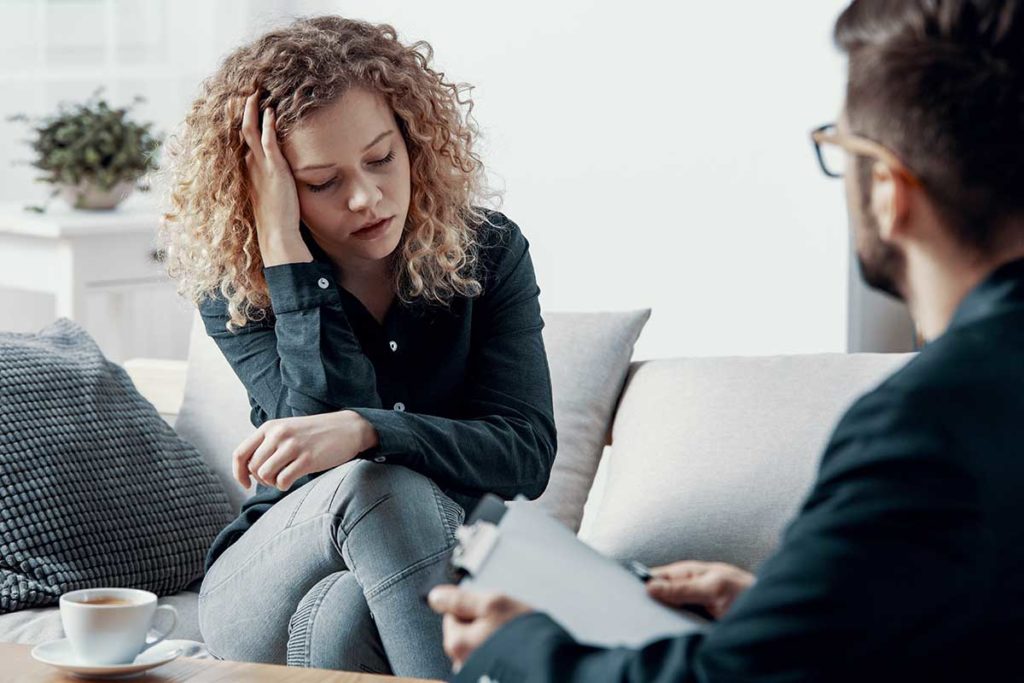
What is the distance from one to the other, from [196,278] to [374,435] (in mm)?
433

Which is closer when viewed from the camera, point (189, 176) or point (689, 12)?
point (189, 176)

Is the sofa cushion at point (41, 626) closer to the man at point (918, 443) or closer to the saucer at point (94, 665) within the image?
the saucer at point (94, 665)

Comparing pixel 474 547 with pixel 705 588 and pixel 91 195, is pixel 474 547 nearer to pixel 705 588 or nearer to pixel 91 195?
pixel 705 588

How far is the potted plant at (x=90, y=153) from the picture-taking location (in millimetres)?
3311

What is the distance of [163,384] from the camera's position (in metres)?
2.56

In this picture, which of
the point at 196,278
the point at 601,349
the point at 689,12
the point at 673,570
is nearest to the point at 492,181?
the point at 689,12

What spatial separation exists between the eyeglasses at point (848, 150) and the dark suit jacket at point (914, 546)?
10 cm

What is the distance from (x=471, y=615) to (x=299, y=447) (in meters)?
0.63

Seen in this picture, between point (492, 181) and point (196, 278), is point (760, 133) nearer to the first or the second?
point (492, 181)

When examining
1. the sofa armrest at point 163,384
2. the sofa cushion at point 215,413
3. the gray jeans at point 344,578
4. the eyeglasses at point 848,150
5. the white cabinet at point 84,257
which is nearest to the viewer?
the eyeglasses at point 848,150

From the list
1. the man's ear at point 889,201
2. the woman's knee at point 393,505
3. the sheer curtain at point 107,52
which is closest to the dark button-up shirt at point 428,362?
the woman's knee at point 393,505

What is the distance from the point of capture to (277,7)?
4047 millimetres

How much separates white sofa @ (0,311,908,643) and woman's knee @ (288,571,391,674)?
1.27ft

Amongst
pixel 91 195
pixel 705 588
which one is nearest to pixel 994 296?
pixel 705 588
